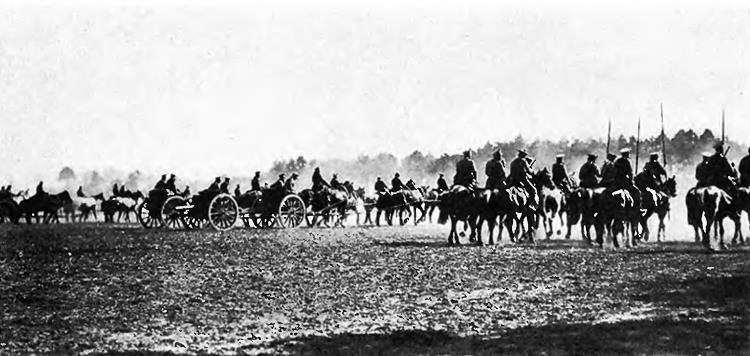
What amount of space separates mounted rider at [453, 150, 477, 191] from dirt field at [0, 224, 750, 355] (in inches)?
124

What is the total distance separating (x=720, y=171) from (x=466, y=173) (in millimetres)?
5530

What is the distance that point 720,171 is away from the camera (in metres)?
17.0

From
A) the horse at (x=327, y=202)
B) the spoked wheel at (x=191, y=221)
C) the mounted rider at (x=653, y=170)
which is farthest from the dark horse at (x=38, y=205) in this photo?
the mounted rider at (x=653, y=170)

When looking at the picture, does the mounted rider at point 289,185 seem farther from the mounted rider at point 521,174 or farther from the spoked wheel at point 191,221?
the mounted rider at point 521,174

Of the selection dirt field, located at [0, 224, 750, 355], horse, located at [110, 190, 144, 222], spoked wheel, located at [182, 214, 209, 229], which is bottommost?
dirt field, located at [0, 224, 750, 355]

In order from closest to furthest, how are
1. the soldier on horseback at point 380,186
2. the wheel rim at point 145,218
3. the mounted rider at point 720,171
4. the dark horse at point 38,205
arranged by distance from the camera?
1. the mounted rider at point 720,171
2. the wheel rim at point 145,218
3. the dark horse at point 38,205
4. the soldier on horseback at point 380,186

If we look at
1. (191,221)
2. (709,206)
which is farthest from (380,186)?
(709,206)

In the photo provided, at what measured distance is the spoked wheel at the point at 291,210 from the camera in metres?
26.5

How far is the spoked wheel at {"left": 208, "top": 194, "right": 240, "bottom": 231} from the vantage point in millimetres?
24719

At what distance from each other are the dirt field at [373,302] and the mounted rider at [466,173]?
3160 mm

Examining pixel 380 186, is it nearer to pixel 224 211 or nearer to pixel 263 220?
pixel 263 220

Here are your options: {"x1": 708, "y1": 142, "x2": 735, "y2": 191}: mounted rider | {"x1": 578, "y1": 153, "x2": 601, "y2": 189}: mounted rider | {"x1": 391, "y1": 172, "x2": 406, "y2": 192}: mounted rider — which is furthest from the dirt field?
{"x1": 391, "y1": 172, "x2": 406, "y2": 192}: mounted rider

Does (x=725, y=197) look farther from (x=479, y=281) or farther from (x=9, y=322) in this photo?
(x=9, y=322)

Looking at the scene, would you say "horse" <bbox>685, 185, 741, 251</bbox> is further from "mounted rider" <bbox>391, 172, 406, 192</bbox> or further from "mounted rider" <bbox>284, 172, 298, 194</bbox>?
"mounted rider" <bbox>391, 172, 406, 192</bbox>
